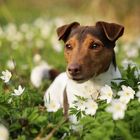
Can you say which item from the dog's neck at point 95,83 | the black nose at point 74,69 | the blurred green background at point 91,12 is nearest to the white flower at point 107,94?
the black nose at point 74,69

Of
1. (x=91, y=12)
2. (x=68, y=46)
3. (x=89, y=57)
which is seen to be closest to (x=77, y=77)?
(x=89, y=57)

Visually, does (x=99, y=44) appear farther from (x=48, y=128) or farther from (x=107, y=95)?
(x=48, y=128)

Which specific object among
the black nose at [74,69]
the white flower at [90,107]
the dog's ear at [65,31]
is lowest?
the white flower at [90,107]

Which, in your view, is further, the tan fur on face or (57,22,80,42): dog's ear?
(57,22,80,42): dog's ear

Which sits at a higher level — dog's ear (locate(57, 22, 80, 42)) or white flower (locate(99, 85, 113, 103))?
dog's ear (locate(57, 22, 80, 42))

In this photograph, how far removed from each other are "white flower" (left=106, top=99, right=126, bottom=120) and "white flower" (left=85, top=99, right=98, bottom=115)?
391 mm

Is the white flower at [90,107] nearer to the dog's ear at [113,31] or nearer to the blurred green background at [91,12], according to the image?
the dog's ear at [113,31]

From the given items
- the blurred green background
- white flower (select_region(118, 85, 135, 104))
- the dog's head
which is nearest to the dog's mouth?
the dog's head

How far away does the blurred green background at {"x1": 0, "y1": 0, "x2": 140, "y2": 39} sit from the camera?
14109 millimetres

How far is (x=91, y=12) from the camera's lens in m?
14.5

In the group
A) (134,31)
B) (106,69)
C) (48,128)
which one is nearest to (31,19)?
(134,31)

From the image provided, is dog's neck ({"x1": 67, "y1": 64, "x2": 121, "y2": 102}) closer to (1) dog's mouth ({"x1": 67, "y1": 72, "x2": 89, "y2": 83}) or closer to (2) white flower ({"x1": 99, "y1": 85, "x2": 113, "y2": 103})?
(1) dog's mouth ({"x1": 67, "y1": 72, "x2": 89, "y2": 83})

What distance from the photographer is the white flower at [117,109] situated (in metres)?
5.62

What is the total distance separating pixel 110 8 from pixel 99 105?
8161 millimetres
